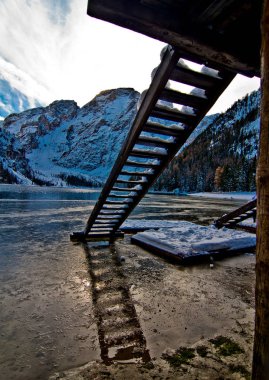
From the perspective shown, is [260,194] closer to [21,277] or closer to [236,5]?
[236,5]

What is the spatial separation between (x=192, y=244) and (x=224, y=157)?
129 metres

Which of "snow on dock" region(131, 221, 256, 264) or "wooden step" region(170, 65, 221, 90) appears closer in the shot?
"wooden step" region(170, 65, 221, 90)

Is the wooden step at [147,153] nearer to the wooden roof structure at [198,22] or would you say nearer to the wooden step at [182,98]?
the wooden step at [182,98]

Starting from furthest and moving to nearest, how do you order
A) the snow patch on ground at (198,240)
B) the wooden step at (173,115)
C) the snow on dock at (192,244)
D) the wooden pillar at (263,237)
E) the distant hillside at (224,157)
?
1. the distant hillside at (224,157)
2. the snow patch on ground at (198,240)
3. the snow on dock at (192,244)
4. the wooden step at (173,115)
5. the wooden pillar at (263,237)

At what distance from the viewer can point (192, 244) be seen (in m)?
7.09

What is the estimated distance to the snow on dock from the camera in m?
6.55

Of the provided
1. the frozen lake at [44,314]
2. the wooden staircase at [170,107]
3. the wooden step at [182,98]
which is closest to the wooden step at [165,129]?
the wooden staircase at [170,107]

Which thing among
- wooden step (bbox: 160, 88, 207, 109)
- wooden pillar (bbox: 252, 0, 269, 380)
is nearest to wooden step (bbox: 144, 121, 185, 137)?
wooden step (bbox: 160, 88, 207, 109)

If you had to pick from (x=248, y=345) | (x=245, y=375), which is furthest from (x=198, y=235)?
(x=245, y=375)

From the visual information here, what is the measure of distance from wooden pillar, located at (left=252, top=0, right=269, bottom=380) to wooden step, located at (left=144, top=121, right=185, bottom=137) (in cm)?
252

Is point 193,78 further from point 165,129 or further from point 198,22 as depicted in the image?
point 165,129

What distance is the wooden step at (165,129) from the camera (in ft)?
13.9

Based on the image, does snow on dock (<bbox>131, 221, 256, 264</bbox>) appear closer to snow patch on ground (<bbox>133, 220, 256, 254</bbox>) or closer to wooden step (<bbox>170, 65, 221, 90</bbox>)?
snow patch on ground (<bbox>133, 220, 256, 254</bbox>)

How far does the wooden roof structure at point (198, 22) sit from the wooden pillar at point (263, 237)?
2.93 feet
